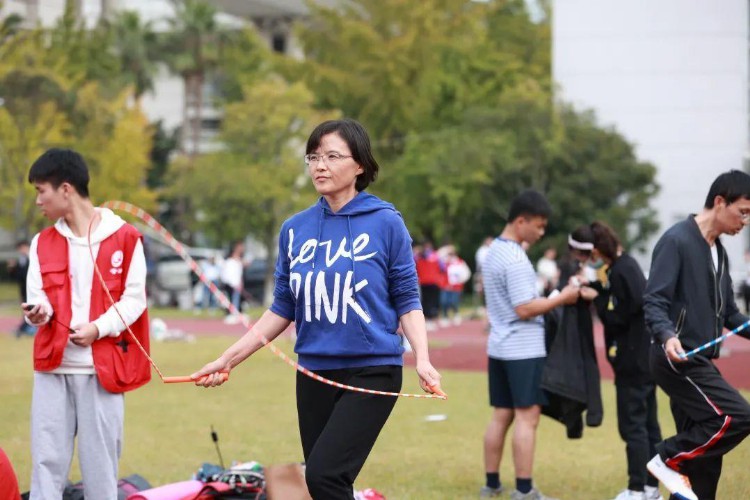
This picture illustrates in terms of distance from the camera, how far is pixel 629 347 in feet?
27.4

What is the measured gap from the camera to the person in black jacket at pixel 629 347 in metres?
8.28

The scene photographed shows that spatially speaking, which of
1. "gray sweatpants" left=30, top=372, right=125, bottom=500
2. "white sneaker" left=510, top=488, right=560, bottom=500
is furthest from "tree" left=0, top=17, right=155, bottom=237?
"gray sweatpants" left=30, top=372, right=125, bottom=500

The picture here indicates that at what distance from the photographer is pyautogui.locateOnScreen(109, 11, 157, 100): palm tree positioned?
205ft

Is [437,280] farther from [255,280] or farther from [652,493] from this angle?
[652,493]

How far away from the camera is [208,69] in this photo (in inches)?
2596

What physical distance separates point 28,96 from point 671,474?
35.5 metres

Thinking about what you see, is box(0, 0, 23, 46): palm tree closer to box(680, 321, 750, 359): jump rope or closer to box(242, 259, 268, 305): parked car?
box(242, 259, 268, 305): parked car

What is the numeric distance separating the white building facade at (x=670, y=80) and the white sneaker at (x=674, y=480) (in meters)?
41.7

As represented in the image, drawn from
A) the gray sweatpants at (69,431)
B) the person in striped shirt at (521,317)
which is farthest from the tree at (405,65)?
the gray sweatpants at (69,431)

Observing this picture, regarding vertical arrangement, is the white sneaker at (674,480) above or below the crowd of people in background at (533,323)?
below

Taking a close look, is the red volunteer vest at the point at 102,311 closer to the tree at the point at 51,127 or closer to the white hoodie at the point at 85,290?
the white hoodie at the point at 85,290

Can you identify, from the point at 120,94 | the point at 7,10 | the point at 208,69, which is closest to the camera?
the point at 120,94

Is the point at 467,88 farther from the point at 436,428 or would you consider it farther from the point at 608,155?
the point at 436,428

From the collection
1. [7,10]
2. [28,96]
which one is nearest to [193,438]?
[28,96]
